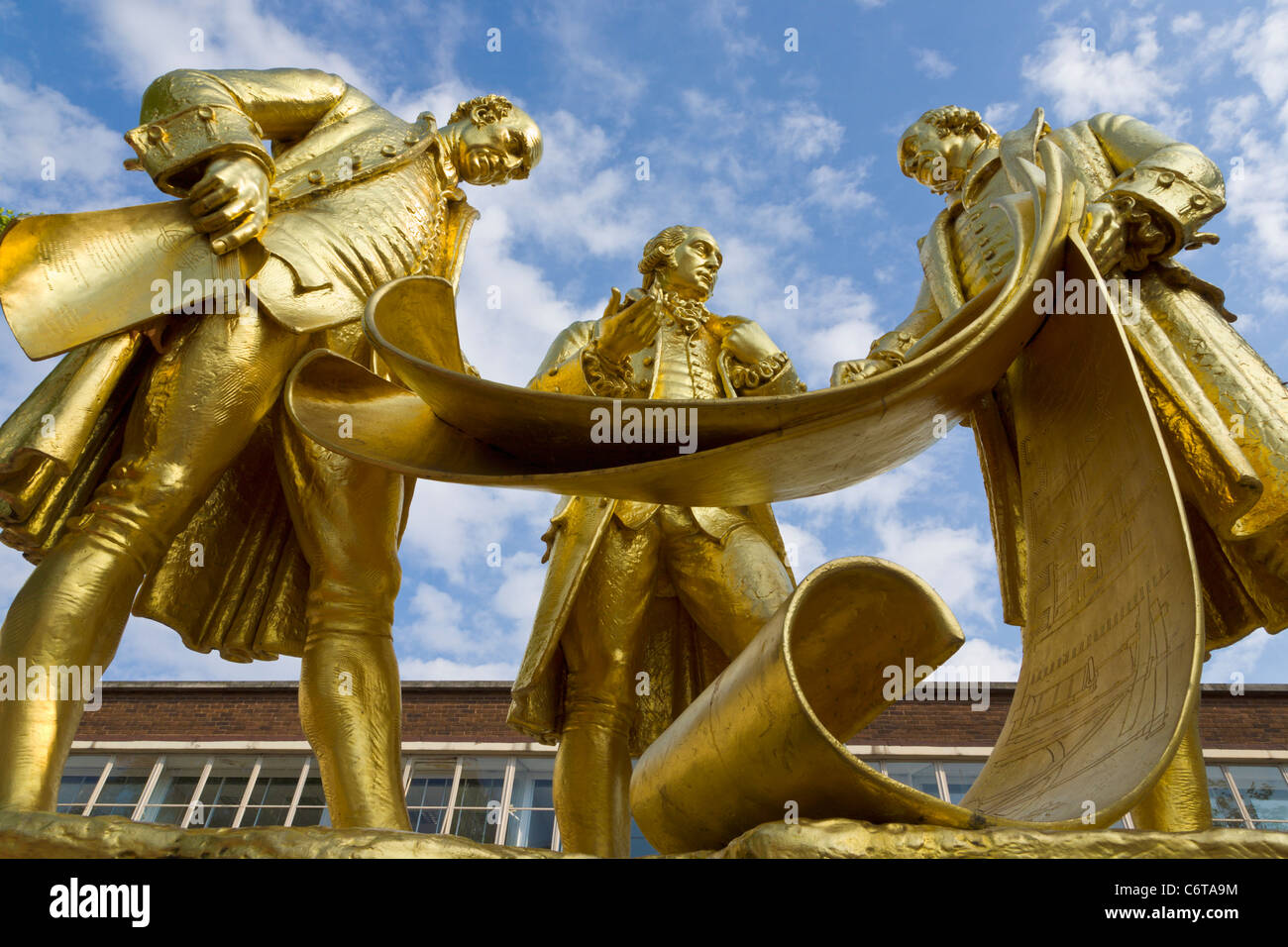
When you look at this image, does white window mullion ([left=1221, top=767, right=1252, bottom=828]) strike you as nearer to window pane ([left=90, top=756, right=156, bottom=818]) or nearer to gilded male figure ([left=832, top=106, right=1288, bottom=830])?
gilded male figure ([left=832, top=106, right=1288, bottom=830])

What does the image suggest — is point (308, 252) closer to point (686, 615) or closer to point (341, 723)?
point (341, 723)

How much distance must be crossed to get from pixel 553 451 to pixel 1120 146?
10.1 ft

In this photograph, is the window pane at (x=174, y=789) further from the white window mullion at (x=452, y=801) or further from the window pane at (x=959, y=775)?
the window pane at (x=959, y=775)

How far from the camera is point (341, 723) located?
12.3 feet

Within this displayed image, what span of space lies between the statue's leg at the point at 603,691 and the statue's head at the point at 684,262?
133cm

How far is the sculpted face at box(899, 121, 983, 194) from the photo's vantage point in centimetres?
531

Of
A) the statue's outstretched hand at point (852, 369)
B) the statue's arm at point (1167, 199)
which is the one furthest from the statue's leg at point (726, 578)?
the statue's arm at point (1167, 199)

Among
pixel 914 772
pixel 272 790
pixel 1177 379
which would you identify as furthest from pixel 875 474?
pixel 272 790

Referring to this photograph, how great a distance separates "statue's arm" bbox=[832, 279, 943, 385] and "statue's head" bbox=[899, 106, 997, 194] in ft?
1.87

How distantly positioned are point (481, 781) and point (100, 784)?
537 centimetres

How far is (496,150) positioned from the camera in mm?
5125

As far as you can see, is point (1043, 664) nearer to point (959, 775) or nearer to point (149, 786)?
point (959, 775)
